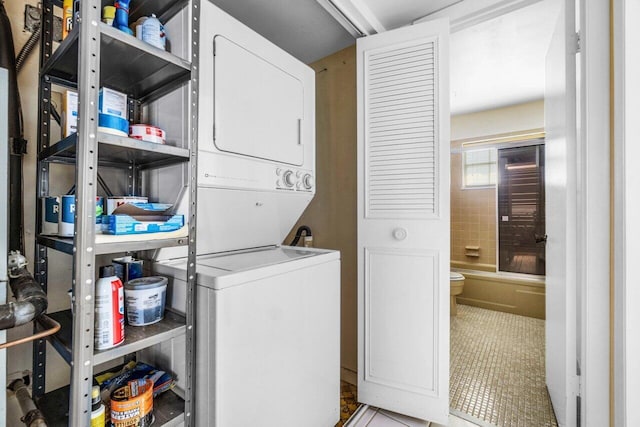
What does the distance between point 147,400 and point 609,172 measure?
2.08 metres

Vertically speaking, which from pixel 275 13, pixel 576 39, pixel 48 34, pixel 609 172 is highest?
pixel 275 13

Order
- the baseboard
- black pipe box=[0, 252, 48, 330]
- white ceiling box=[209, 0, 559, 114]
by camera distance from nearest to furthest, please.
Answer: black pipe box=[0, 252, 48, 330]
white ceiling box=[209, 0, 559, 114]
the baseboard

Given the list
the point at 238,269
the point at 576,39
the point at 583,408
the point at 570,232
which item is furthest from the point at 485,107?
the point at 238,269

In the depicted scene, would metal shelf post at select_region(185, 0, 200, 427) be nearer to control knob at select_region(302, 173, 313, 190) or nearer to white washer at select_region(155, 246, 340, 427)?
white washer at select_region(155, 246, 340, 427)

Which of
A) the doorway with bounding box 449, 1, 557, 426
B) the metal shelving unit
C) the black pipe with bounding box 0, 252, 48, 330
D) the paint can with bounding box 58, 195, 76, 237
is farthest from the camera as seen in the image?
the doorway with bounding box 449, 1, 557, 426

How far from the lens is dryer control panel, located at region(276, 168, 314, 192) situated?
1601mm

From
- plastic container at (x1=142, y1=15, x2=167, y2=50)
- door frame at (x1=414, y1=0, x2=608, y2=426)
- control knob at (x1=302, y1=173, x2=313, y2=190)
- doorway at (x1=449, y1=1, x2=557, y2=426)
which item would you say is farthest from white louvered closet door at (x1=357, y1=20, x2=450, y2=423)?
plastic container at (x1=142, y1=15, x2=167, y2=50)

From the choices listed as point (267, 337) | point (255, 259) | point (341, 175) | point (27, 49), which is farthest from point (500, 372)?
point (27, 49)

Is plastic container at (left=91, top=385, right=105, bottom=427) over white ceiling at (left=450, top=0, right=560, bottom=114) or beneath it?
beneath

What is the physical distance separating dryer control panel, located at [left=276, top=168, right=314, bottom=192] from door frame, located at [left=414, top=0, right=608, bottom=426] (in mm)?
1361

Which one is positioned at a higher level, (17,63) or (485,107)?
(485,107)

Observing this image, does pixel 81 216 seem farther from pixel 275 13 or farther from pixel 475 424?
pixel 475 424

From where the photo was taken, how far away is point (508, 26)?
222 cm

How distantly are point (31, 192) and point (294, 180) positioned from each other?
1.17 m
